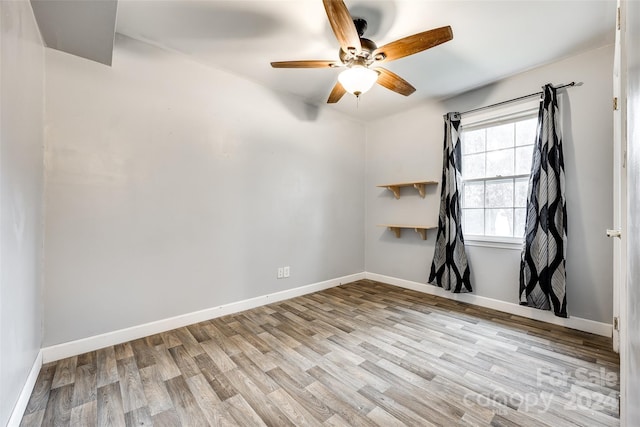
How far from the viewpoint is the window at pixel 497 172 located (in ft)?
9.14

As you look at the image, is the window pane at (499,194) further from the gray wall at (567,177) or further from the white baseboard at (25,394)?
the white baseboard at (25,394)

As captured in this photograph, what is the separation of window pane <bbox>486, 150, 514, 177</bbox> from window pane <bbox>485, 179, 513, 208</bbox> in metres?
0.10

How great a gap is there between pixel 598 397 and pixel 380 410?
1277mm

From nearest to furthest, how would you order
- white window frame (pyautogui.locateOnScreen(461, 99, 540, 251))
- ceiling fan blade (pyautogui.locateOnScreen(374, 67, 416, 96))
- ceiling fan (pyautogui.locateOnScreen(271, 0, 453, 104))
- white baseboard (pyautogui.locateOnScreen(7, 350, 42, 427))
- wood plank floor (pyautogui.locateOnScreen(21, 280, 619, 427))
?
white baseboard (pyautogui.locateOnScreen(7, 350, 42, 427)) < wood plank floor (pyautogui.locateOnScreen(21, 280, 619, 427)) < ceiling fan (pyautogui.locateOnScreen(271, 0, 453, 104)) < ceiling fan blade (pyautogui.locateOnScreen(374, 67, 416, 96)) < white window frame (pyautogui.locateOnScreen(461, 99, 540, 251))

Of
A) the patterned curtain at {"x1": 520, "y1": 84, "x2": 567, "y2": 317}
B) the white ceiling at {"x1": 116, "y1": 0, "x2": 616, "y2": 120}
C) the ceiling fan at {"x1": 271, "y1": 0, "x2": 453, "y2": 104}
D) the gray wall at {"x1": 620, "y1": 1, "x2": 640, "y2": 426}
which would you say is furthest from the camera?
the patterned curtain at {"x1": 520, "y1": 84, "x2": 567, "y2": 317}

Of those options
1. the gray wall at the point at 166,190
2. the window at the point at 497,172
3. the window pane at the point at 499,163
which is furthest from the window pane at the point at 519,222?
the gray wall at the point at 166,190

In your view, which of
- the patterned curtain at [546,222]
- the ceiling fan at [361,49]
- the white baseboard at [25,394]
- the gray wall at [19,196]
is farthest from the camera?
the patterned curtain at [546,222]

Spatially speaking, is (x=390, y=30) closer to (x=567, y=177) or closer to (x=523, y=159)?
(x=523, y=159)

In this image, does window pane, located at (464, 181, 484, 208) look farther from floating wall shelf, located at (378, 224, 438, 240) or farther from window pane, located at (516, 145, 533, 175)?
floating wall shelf, located at (378, 224, 438, 240)

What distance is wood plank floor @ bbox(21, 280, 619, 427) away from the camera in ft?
4.65

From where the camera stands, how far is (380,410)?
145 cm

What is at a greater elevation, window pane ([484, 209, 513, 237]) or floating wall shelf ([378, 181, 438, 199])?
floating wall shelf ([378, 181, 438, 199])

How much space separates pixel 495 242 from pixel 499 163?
871mm

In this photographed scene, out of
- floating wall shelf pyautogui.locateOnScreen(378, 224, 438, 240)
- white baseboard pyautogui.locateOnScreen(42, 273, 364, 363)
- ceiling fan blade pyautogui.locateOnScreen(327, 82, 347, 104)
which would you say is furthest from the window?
white baseboard pyautogui.locateOnScreen(42, 273, 364, 363)
